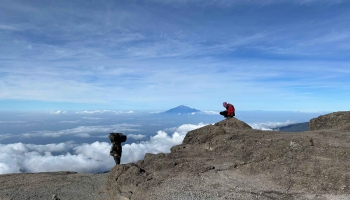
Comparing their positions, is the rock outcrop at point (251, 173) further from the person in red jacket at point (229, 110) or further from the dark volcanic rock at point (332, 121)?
the person in red jacket at point (229, 110)

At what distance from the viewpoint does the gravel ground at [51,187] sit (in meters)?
18.6

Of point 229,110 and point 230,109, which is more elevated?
point 230,109

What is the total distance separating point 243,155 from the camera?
2119 cm

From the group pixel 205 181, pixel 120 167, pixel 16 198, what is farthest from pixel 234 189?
pixel 16 198

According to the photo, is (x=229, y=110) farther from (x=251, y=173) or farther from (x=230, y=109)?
(x=251, y=173)

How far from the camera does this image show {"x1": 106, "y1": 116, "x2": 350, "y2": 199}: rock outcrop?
14594 mm

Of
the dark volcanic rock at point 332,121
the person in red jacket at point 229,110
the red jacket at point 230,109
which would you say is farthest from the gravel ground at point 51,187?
the dark volcanic rock at point 332,121

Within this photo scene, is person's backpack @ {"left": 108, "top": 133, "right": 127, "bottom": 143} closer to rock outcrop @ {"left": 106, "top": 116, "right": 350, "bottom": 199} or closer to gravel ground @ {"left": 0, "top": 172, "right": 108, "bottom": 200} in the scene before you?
rock outcrop @ {"left": 106, "top": 116, "right": 350, "bottom": 199}

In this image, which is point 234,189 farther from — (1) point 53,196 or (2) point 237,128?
(2) point 237,128

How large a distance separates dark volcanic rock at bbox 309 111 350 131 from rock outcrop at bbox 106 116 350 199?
5471mm

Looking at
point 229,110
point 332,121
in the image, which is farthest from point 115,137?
point 332,121

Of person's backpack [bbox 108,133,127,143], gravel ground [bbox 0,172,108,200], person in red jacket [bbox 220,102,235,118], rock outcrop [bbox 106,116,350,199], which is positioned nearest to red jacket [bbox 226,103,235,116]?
person in red jacket [bbox 220,102,235,118]

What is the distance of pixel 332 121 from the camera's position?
2939 centimetres

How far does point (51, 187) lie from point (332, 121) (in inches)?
1190
